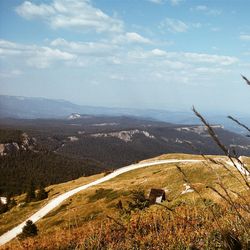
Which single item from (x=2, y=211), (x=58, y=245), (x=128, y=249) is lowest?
(x=2, y=211)

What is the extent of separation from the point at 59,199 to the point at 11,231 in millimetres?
14429

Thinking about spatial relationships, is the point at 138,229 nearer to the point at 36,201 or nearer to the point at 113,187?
the point at 113,187

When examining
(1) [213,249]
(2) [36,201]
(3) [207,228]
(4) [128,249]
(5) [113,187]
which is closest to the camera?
(1) [213,249]

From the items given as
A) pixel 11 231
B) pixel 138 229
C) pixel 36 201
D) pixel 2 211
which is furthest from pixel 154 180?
pixel 138 229

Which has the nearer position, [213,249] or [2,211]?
[213,249]

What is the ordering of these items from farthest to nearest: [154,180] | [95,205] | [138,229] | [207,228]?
[154,180] → [95,205] → [138,229] → [207,228]

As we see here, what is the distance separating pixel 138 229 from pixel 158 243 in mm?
1290

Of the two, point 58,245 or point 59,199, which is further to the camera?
point 59,199

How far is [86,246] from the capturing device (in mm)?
5930

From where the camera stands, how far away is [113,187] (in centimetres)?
6047

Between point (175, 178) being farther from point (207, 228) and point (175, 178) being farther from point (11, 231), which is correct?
point (207, 228)

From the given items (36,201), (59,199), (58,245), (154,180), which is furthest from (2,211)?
(58,245)

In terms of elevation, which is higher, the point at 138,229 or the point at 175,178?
the point at 138,229

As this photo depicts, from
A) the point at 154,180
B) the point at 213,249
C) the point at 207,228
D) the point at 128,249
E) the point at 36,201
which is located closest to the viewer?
the point at 213,249
